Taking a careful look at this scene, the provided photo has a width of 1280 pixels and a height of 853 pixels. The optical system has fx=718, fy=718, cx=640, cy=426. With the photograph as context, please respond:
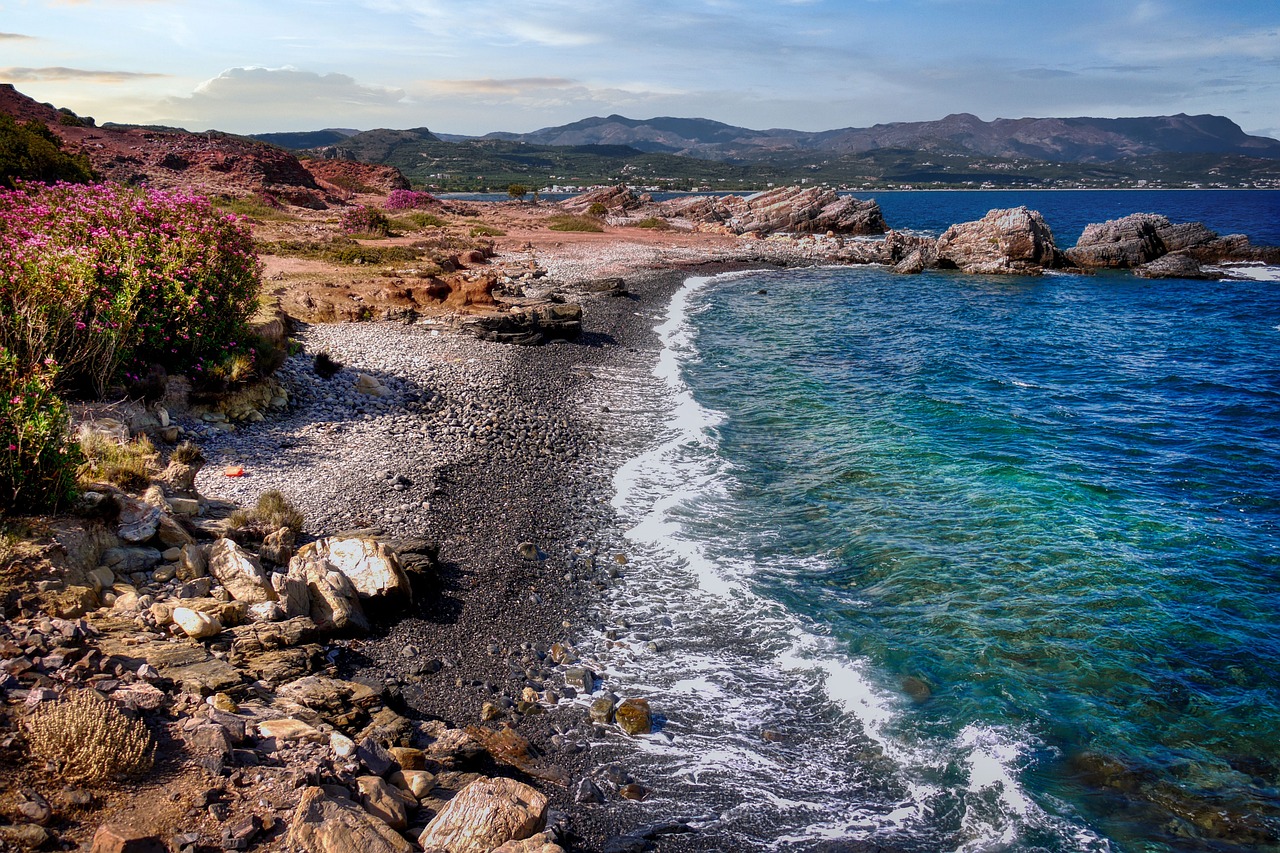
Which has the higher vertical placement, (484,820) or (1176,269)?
(1176,269)

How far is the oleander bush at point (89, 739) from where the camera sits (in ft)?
17.7

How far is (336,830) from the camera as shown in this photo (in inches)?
209

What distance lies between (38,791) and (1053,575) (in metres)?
14.1

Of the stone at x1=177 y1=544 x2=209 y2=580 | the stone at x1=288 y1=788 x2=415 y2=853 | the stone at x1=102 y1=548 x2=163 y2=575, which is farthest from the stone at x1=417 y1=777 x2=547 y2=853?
the stone at x1=102 y1=548 x2=163 y2=575

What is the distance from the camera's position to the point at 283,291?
26266 mm

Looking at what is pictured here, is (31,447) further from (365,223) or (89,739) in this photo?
(365,223)

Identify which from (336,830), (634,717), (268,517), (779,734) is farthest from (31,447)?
(779,734)

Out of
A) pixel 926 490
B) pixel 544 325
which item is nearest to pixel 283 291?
pixel 544 325

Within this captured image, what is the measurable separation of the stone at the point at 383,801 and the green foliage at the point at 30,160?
31537 millimetres

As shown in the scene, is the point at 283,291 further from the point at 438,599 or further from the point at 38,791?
the point at 38,791

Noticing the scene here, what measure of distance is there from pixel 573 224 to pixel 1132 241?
45.6m

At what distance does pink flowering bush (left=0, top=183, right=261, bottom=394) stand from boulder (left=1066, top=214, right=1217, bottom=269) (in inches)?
2437

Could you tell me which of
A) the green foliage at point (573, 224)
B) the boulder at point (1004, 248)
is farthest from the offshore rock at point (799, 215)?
the boulder at point (1004, 248)

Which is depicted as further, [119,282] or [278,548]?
[119,282]
